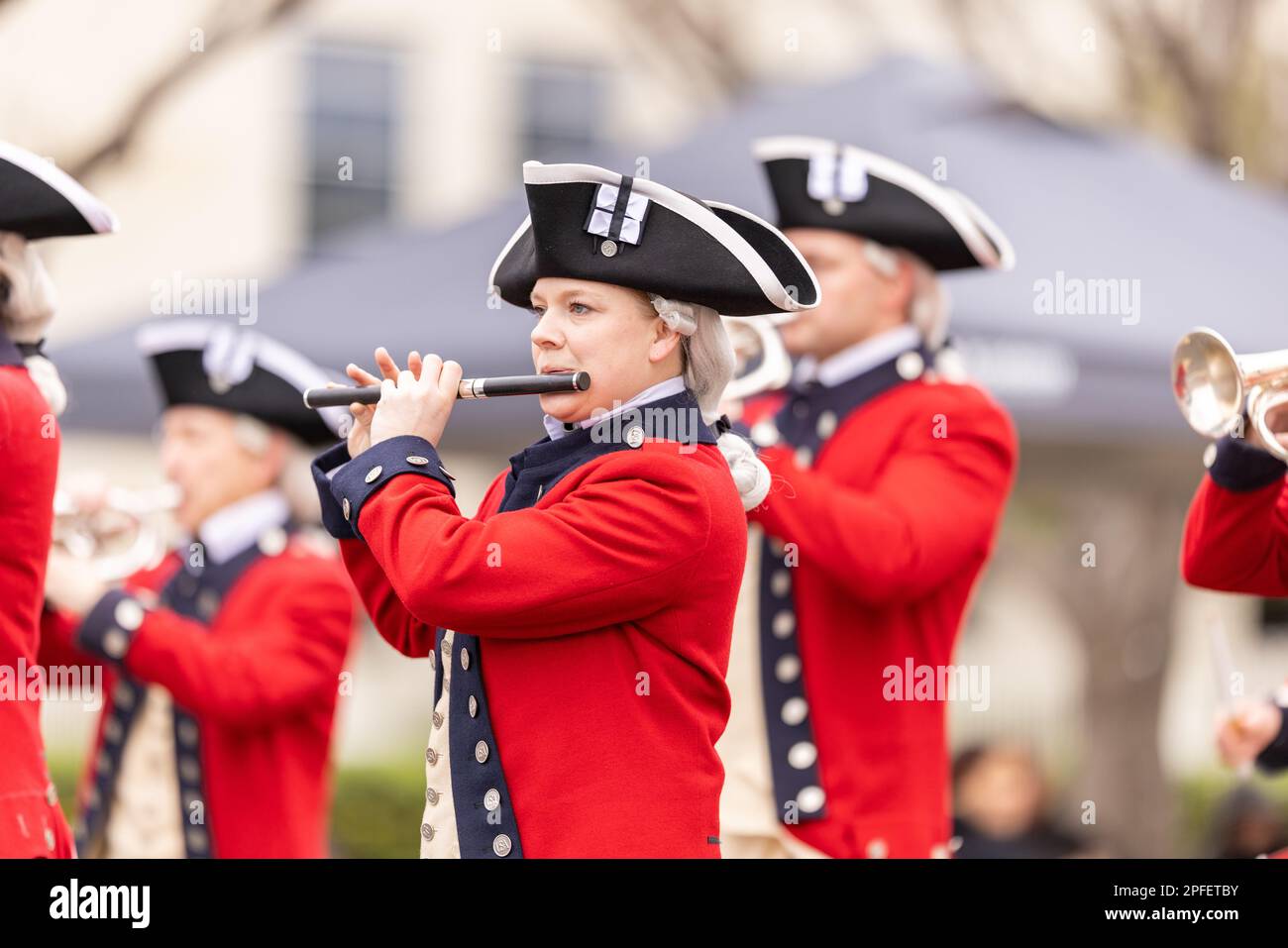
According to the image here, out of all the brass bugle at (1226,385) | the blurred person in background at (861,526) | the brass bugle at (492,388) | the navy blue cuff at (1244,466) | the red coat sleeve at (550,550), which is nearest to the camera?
the red coat sleeve at (550,550)

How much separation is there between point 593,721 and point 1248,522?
154cm

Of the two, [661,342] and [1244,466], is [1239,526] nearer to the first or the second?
[1244,466]

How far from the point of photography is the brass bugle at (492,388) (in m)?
3.27

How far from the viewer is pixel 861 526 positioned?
14.3 ft

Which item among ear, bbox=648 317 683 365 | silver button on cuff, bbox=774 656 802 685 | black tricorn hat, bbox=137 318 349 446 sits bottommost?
silver button on cuff, bbox=774 656 802 685

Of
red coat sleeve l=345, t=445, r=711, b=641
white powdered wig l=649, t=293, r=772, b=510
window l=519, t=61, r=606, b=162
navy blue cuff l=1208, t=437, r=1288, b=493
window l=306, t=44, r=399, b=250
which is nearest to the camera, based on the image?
red coat sleeve l=345, t=445, r=711, b=641

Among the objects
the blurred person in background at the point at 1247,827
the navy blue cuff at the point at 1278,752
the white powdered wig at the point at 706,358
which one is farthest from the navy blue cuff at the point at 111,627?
the blurred person in background at the point at 1247,827

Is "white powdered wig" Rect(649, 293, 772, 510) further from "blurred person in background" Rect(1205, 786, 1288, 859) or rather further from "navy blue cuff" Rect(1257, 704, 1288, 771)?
"blurred person in background" Rect(1205, 786, 1288, 859)

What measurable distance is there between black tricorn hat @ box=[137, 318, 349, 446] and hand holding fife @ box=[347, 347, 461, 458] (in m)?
1.97

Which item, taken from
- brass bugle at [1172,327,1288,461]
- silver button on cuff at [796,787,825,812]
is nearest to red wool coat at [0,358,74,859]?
silver button on cuff at [796,787,825,812]

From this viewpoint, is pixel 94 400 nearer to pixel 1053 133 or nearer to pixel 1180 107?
pixel 1053 133

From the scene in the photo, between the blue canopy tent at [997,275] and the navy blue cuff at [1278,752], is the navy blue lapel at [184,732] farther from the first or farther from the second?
the navy blue cuff at [1278,752]

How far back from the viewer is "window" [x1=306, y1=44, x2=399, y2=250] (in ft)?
54.7
